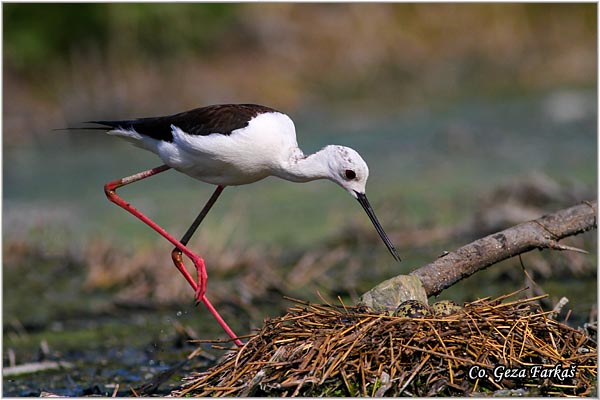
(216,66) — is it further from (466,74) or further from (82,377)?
(82,377)

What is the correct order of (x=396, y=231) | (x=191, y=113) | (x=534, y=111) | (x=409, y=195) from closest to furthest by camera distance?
(x=191, y=113), (x=396, y=231), (x=409, y=195), (x=534, y=111)

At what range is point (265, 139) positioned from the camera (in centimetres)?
594

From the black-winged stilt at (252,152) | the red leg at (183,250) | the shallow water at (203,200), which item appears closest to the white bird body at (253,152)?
the black-winged stilt at (252,152)

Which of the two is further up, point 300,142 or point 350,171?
point 300,142

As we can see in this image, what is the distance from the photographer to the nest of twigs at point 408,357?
4.59m

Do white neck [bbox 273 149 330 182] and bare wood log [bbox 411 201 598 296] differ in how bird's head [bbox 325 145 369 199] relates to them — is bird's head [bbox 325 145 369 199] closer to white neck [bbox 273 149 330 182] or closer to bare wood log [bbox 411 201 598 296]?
white neck [bbox 273 149 330 182]

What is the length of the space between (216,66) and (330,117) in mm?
2716

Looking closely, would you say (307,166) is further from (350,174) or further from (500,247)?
(500,247)

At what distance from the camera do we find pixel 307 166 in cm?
601

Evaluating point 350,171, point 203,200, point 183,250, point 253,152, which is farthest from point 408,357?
point 203,200

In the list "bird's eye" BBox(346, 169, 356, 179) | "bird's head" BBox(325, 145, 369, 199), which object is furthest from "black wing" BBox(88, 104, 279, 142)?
"bird's eye" BBox(346, 169, 356, 179)

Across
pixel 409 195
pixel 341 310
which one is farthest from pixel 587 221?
pixel 409 195

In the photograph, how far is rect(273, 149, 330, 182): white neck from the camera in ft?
19.7

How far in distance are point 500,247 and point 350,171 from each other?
1.07m
